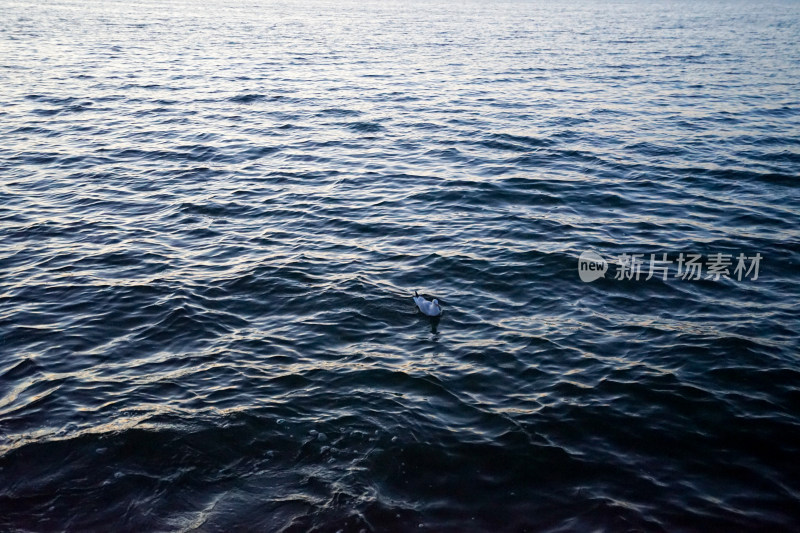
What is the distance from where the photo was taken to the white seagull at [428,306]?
47.1 ft

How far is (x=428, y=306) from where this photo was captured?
14430mm

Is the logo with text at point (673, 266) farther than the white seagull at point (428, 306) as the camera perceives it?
Yes

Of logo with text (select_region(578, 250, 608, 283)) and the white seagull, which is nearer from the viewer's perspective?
the white seagull

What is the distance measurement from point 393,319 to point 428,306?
35.5 inches

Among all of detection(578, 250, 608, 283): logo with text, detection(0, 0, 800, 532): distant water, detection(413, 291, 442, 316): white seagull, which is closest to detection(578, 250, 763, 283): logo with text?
detection(578, 250, 608, 283): logo with text

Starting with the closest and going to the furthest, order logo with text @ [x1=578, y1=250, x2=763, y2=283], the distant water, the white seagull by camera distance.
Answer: the distant water
the white seagull
logo with text @ [x1=578, y1=250, x2=763, y2=283]

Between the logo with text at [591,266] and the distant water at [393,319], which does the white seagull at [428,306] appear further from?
the logo with text at [591,266]

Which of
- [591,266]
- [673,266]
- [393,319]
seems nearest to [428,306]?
[393,319]

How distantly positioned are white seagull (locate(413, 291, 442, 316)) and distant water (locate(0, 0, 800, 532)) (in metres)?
0.29

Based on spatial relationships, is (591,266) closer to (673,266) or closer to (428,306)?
(673,266)

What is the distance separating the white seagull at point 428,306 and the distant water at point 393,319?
288 millimetres

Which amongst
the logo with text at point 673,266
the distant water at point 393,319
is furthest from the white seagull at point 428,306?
the logo with text at point 673,266

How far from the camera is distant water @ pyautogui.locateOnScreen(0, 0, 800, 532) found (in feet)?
32.8

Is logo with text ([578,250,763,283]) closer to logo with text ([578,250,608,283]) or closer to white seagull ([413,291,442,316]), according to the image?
logo with text ([578,250,608,283])
